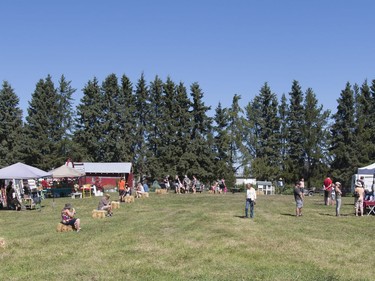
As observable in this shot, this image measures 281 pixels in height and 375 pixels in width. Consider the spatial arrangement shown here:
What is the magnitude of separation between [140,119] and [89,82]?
8.17 m

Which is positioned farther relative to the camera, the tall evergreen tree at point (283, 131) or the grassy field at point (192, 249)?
the tall evergreen tree at point (283, 131)

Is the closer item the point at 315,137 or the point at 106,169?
the point at 106,169

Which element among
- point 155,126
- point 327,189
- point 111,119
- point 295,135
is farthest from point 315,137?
point 327,189

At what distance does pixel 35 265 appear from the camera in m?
11.8

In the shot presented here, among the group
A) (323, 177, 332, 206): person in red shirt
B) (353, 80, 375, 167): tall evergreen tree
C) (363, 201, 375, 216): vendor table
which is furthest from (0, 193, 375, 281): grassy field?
(353, 80, 375, 167): tall evergreen tree

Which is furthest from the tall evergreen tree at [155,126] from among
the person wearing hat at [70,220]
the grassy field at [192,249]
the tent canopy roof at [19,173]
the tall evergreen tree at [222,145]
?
the person wearing hat at [70,220]

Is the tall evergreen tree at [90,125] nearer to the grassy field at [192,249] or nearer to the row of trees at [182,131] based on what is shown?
the row of trees at [182,131]

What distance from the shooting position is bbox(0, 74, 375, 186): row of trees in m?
59.2

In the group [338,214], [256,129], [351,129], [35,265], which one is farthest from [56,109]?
[35,265]

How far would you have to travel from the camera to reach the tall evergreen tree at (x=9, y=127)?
59438 millimetres

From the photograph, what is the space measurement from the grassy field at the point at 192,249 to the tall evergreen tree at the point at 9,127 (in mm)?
40350

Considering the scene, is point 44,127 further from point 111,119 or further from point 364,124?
point 364,124

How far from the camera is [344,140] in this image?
5859cm

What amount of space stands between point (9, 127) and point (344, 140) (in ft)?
134
